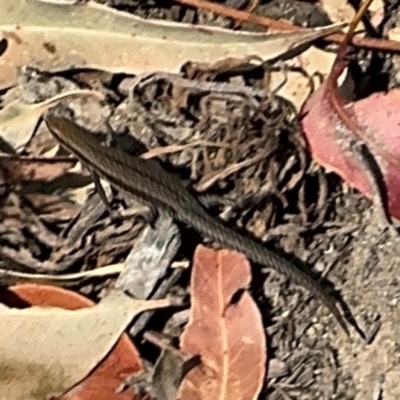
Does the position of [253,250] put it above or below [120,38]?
below

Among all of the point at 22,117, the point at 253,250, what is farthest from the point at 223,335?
the point at 22,117

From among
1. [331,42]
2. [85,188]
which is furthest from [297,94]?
[85,188]

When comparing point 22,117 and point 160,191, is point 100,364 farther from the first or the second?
point 22,117

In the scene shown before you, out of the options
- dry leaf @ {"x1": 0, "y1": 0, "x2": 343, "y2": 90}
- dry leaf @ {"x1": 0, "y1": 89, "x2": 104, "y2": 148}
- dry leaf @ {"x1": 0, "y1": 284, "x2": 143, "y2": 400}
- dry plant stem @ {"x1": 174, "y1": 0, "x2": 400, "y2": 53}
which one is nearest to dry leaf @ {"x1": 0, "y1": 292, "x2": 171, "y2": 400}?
dry leaf @ {"x1": 0, "y1": 284, "x2": 143, "y2": 400}

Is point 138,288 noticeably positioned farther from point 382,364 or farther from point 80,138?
point 382,364

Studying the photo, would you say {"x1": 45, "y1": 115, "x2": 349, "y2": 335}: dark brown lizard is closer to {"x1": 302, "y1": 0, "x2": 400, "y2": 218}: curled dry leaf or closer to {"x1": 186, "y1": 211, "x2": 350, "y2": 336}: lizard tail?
{"x1": 186, "y1": 211, "x2": 350, "y2": 336}: lizard tail

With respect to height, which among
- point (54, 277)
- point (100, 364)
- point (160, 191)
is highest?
point (160, 191)

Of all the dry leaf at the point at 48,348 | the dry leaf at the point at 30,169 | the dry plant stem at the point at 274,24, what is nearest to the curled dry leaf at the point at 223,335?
the dry leaf at the point at 48,348

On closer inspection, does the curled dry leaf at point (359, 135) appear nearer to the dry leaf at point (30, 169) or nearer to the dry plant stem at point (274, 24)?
the dry plant stem at point (274, 24)
